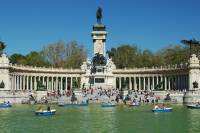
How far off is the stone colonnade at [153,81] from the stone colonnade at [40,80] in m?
13.4

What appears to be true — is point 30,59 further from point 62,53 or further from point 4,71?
point 4,71

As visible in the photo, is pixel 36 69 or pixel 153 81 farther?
pixel 153 81

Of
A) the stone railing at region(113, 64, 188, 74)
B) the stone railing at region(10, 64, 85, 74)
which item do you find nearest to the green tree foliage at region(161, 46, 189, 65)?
the stone railing at region(113, 64, 188, 74)

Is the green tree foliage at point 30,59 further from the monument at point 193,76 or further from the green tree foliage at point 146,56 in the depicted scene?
the monument at point 193,76

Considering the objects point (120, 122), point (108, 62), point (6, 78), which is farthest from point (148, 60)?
point (120, 122)

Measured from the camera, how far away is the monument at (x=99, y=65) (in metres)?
117

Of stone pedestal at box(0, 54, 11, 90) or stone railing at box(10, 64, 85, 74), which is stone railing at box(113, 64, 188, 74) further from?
stone pedestal at box(0, 54, 11, 90)

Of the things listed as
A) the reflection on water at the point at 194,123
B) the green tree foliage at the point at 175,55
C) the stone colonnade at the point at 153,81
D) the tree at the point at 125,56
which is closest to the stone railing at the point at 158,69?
the stone colonnade at the point at 153,81

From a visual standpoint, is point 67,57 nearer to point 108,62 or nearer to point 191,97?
point 108,62

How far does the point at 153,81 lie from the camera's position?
12525cm

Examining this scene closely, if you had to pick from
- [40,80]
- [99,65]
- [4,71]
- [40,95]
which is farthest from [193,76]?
[4,71]

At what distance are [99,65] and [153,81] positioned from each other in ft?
56.9

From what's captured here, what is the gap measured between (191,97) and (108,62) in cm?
3689

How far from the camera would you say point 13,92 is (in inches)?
3807
